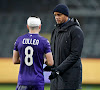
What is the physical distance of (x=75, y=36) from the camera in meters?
4.73

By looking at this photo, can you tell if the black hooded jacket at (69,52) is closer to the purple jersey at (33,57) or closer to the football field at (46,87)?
the purple jersey at (33,57)

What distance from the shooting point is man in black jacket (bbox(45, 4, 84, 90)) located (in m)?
4.73

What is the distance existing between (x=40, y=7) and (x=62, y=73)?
10943mm

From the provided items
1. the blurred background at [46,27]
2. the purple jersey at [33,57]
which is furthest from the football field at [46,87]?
the purple jersey at [33,57]

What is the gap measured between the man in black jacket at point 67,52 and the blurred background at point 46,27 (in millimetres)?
7405

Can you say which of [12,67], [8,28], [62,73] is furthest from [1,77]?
[62,73]

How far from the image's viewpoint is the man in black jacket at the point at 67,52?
186 inches

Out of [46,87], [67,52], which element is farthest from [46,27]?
[67,52]

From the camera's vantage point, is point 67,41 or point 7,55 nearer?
point 67,41

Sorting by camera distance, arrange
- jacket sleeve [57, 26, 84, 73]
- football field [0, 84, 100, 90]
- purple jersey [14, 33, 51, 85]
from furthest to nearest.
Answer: football field [0, 84, 100, 90]
jacket sleeve [57, 26, 84, 73]
purple jersey [14, 33, 51, 85]

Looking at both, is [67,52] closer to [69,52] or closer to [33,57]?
[69,52]

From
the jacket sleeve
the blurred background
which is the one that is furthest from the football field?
the jacket sleeve

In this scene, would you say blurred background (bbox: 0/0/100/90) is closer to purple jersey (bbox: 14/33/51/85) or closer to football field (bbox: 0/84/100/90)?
football field (bbox: 0/84/100/90)

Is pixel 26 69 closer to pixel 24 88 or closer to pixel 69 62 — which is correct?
pixel 24 88
